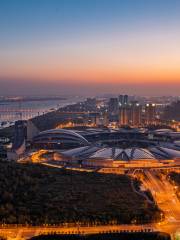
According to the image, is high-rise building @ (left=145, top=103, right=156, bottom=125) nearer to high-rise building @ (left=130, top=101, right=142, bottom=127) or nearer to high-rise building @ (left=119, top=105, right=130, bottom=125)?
high-rise building @ (left=130, top=101, right=142, bottom=127)

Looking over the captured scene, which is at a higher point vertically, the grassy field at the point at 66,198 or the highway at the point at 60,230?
the grassy field at the point at 66,198

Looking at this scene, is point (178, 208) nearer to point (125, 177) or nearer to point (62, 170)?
point (125, 177)

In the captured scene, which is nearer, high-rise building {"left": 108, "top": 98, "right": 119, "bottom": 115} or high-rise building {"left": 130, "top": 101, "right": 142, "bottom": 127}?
high-rise building {"left": 130, "top": 101, "right": 142, "bottom": 127}

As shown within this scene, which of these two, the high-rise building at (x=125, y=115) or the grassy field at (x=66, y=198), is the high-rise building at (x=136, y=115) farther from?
the grassy field at (x=66, y=198)

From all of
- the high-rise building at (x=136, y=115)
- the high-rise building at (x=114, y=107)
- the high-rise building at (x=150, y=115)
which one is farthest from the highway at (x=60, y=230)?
the high-rise building at (x=114, y=107)

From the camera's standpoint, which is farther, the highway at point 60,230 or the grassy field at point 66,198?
the grassy field at point 66,198

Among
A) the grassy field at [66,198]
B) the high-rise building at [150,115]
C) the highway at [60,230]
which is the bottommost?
the highway at [60,230]

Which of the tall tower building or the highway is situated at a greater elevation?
the tall tower building

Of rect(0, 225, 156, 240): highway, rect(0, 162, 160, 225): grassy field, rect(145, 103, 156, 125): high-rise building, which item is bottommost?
rect(0, 225, 156, 240): highway

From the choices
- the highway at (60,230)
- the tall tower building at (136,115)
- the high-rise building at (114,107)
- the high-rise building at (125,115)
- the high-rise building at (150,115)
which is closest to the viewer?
the highway at (60,230)

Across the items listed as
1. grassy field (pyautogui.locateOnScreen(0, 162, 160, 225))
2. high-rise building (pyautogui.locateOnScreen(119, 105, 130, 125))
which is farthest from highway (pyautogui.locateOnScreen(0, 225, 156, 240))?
high-rise building (pyautogui.locateOnScreen(119, 105, 130, 125))

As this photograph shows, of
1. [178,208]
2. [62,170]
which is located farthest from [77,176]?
[178,208]
